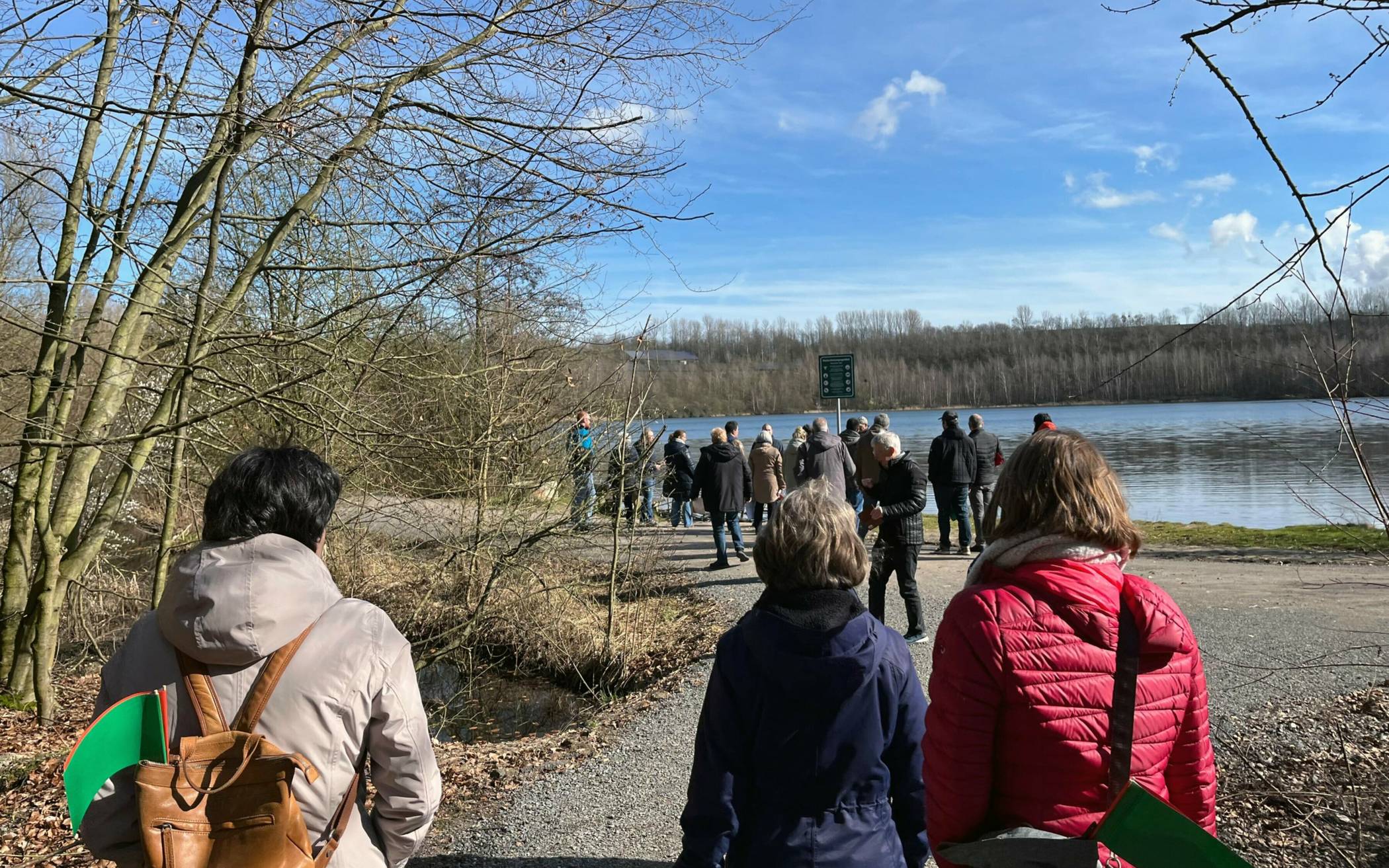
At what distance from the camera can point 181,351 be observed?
578 centimetres

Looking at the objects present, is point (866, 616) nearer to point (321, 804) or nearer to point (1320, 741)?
point (321, 804)

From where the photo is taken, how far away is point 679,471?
14672 mm

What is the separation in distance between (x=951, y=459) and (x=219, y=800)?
35.2 ft

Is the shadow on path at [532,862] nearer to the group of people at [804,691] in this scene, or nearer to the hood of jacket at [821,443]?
the group of people at [804,691]

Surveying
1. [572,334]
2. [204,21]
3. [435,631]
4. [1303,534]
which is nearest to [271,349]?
[204,21]

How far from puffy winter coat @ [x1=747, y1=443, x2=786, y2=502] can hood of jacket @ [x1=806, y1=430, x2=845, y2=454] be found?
1103 millimetres

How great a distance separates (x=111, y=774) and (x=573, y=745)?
4.83m

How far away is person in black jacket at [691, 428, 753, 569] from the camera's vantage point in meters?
12.0

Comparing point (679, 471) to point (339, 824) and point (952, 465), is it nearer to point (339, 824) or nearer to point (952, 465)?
point (952, 465)

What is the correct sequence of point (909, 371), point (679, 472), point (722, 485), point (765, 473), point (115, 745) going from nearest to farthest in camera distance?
point (115, 745)
point (722, 485)
point (765, 473)
point (679, 472)
point (909, 371)

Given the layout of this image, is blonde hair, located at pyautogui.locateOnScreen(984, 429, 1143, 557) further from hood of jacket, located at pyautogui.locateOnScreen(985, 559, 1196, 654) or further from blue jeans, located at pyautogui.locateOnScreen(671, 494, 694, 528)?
blue jeans, located at pyautogui.locateOnScreen(671, 494, 694, 528)

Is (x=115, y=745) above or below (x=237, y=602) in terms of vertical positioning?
below

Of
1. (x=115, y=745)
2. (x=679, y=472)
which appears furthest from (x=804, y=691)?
(x=679, y=472)

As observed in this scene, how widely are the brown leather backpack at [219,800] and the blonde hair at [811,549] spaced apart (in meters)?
1.13
